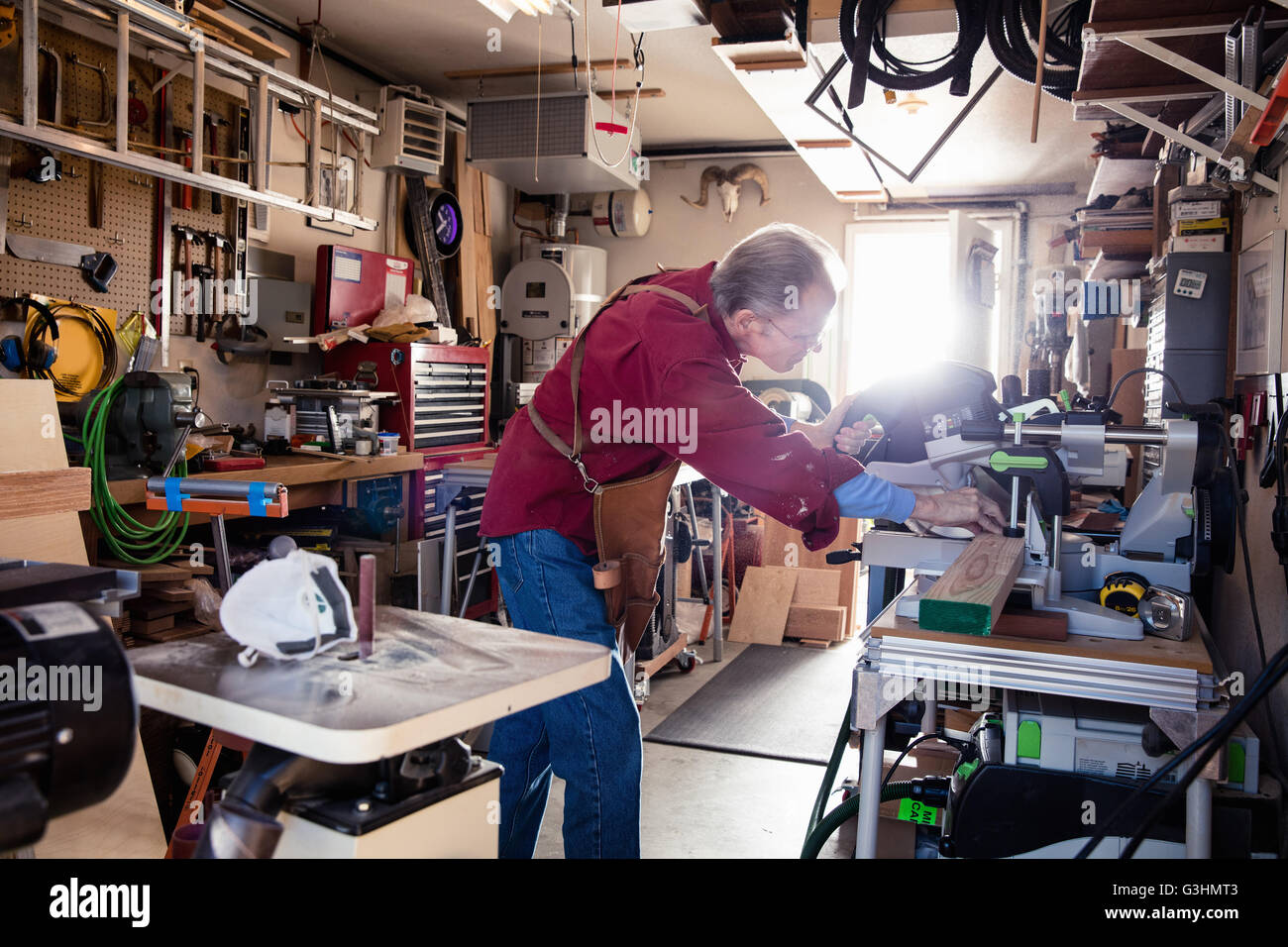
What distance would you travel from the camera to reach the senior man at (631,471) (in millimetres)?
1677

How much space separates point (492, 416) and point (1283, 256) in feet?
15.8

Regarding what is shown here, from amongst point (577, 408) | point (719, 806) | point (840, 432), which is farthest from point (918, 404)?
point (719, 806)

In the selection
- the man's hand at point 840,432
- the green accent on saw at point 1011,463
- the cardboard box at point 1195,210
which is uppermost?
the cardboard box at point 1195,210

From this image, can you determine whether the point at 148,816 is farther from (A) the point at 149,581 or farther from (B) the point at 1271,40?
(B) the point at 1271,40

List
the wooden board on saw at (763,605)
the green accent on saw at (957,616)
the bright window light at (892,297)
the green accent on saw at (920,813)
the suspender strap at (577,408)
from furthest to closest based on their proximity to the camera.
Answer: the bright window light at (892,297) < the wooden board on saw at (763,605) < the green accent on saw at (920,813) < the suspender strap at (577,408) < the green accent on saw at (957,616)

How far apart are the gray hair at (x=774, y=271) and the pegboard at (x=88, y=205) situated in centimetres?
273

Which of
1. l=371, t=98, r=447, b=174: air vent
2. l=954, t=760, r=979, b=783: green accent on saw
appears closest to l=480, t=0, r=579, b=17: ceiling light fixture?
l=371, t=98, r=447, b=174: air vent

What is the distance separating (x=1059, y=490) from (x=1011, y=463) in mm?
106

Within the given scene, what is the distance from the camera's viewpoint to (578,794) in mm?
1766

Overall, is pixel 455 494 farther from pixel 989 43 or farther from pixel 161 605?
pixel 989 43

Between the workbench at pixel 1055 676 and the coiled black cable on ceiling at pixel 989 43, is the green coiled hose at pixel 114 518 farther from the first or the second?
the coiled black cable on ceiling at pixel 989 43

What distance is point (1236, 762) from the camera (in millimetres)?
1747

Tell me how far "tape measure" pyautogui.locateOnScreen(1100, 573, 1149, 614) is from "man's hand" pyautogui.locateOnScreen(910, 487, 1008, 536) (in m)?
0.24

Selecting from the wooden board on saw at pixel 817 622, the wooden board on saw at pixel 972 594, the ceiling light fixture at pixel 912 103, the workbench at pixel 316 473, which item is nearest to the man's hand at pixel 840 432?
the wooden board on saw at pixel 972 594
